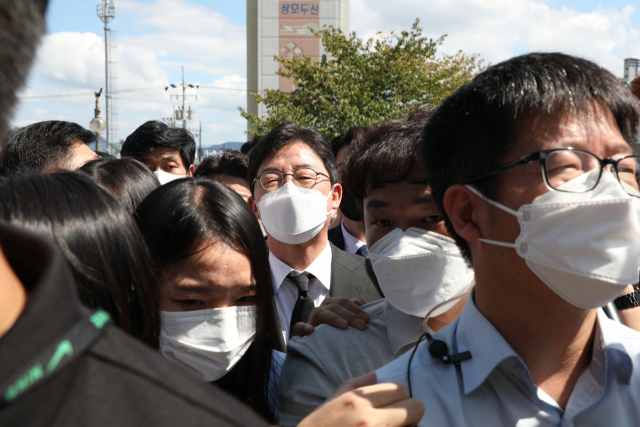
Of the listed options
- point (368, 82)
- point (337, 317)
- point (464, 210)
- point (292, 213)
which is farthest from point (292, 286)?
point (368, 82)

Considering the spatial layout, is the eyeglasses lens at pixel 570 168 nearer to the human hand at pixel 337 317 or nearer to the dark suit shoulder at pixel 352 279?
the human hand at pixel 337 317

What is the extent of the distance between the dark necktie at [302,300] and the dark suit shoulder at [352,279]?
17 centimetres

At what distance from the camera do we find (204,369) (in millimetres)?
2463

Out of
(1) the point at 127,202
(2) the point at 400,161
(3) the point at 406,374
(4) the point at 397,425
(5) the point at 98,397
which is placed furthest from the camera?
(1) the point at 127,202

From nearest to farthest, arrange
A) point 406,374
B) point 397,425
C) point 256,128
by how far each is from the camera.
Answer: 1. point 397,425
2. point 406,374
3. point 256,128

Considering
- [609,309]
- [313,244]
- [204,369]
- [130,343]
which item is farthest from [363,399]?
[313,244]

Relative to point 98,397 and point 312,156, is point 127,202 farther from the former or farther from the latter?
point 98,397

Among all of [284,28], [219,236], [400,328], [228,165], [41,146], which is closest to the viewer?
[400,328]

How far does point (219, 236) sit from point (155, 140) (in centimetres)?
321

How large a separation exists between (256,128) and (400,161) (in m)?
20.9

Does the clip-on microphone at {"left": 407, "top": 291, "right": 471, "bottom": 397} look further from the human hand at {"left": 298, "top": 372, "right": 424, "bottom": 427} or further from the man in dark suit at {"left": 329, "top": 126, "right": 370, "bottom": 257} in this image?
the man in dark suit at {"left": 329, "top": 126, "right": 370, "bottom": 257}

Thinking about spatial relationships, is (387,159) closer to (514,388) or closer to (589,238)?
(589,238)

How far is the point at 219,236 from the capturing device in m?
2.55

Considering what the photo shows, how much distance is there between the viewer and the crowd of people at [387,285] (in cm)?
81
